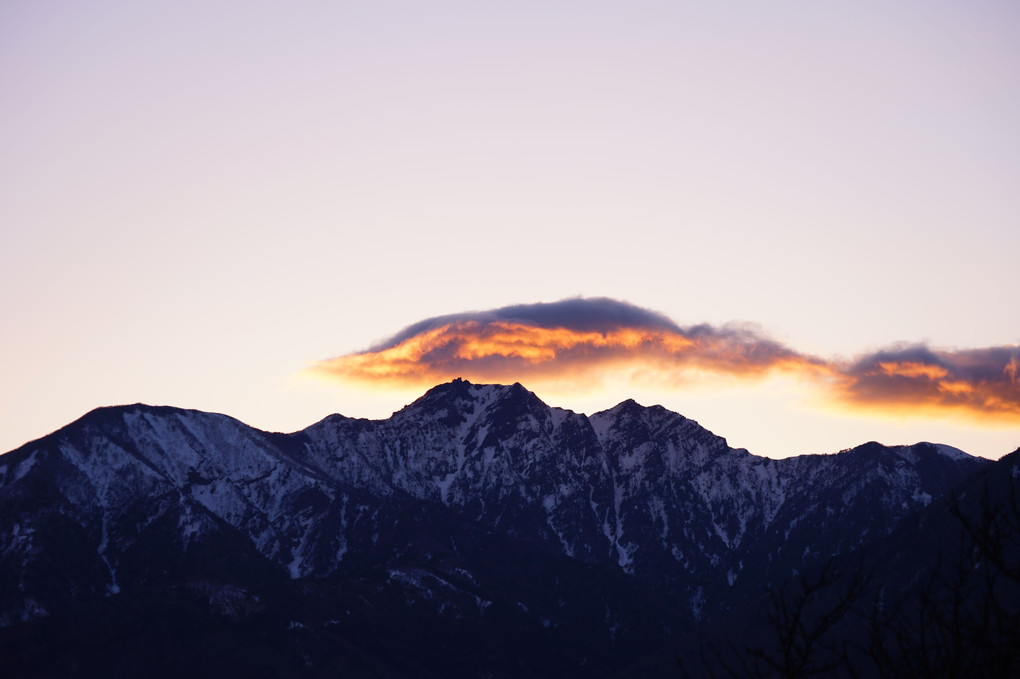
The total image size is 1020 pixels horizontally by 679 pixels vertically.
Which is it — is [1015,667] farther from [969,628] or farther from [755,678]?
[755,678]

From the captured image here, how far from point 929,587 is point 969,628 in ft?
4.92

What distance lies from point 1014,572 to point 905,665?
399 cm

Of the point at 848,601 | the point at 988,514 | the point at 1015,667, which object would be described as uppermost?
the point at 988,514

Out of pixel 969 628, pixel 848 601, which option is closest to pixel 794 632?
pixel 848 601

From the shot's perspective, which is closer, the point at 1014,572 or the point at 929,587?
the point at 1014,572

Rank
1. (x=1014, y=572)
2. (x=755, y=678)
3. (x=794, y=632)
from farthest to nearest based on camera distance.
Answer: (x=755, y=678), (x=794, y=632), (x=1014, y=572)

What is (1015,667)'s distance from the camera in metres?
27.1

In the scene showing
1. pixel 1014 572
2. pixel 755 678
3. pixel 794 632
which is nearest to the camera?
pixel 1014 572

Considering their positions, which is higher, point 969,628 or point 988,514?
point 988,514

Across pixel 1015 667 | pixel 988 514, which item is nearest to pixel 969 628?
pixel 1015 667

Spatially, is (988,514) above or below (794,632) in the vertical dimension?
above

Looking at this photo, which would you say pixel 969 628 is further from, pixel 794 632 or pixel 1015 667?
pixel 794 632

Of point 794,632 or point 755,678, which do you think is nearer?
point 794,632

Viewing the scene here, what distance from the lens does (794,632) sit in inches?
1045
